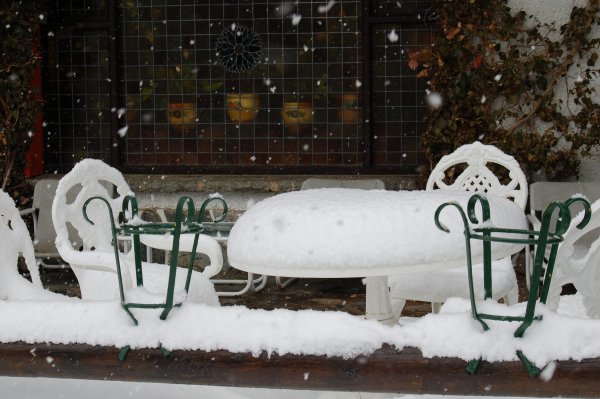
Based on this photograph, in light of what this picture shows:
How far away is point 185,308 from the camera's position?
206 centimetres

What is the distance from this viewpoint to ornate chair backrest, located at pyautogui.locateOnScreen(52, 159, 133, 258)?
3193 mm

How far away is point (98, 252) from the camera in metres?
2.98

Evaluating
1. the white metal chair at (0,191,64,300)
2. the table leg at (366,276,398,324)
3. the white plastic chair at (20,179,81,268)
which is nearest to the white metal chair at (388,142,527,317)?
the table leg at (366,276,398,324)

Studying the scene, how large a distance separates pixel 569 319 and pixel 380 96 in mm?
4747

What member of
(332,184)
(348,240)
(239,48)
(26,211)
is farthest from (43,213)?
(348,240)

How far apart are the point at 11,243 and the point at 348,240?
125cm

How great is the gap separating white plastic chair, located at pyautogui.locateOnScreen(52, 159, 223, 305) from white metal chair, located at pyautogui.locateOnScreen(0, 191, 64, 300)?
133 mm

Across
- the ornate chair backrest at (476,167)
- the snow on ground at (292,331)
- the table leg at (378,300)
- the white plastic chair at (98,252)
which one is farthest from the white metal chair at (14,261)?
the ornate chair backrest at (476,167)

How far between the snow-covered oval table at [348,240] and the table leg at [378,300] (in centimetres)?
43

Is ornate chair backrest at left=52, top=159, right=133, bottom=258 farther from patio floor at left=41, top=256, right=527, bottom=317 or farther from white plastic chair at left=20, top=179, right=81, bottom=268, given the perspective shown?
white plastic chair at left=20, top=179, right=81, bottom=268

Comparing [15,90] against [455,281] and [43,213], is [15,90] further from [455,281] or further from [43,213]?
[455,281]

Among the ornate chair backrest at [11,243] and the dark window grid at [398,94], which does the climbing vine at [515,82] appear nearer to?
the dark window grid at [398,94]

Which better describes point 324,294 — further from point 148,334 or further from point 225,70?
point 148,334

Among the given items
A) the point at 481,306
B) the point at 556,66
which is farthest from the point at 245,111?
the point at 481,306
